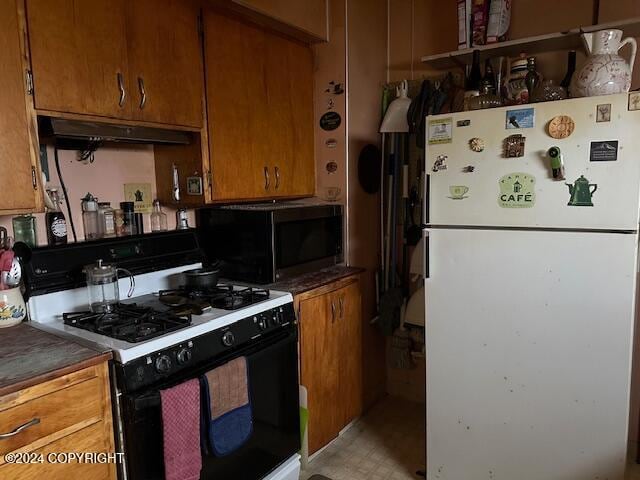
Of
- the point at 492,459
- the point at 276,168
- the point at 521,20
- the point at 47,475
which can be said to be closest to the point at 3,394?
the point at 47,475

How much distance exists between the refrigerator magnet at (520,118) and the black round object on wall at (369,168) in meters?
1.01

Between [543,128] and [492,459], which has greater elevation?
[543,128]

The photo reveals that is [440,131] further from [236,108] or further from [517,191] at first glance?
[236,108]

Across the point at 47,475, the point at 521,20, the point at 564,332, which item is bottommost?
the point at 47,475

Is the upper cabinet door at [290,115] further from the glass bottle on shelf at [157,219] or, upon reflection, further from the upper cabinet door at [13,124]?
the upper cabinet door at [13,124]

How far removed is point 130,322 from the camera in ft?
4.98

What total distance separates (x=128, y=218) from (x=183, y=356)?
2.65 feet

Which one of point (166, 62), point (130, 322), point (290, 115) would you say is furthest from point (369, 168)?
point (130, 322)

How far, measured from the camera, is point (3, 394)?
1071mm

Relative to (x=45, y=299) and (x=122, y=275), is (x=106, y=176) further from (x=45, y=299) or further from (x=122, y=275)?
(x=45, y=299)

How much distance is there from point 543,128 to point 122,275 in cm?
174

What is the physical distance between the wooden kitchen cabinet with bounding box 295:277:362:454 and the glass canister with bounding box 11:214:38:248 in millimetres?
1051

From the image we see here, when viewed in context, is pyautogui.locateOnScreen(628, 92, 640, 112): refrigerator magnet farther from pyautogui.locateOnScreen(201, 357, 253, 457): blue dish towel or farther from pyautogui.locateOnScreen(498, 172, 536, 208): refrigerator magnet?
pyautogui.locateOnScreen(201, 357, 253, 457): blue dish towel

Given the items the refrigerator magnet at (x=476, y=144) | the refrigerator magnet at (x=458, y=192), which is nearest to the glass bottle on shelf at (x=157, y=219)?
the refrigerator magnet at (x=458, y=192)
